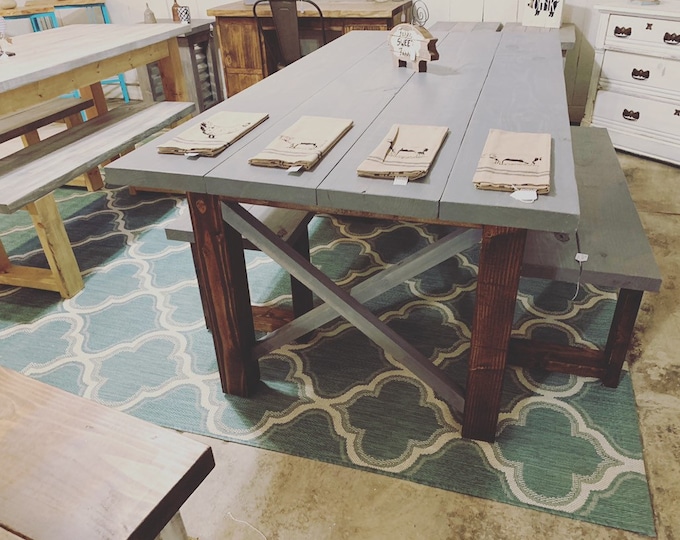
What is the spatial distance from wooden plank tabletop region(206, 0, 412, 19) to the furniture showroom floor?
269 cm

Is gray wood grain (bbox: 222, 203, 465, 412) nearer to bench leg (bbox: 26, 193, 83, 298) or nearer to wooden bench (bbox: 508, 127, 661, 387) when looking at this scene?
wooden bench (bbox: 508, 127, 661, 387)

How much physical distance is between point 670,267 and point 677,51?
140cm

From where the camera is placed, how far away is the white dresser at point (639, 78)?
301 centimetres

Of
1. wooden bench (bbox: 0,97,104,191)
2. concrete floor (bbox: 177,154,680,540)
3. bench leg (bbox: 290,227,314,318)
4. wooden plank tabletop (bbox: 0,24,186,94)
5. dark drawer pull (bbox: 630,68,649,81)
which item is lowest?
concrete floor (bbox: 177,154,680,540)

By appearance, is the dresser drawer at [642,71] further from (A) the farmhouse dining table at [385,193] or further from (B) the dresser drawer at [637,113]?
(A) the farmhouse dining table at [385,193]

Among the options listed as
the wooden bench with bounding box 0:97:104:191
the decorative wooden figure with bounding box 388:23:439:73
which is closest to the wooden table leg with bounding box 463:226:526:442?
the decorative wooden figure with bounding box 388:23:439:73

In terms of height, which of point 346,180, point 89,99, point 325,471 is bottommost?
point 325,471

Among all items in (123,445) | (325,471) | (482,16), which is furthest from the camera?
(482,16)

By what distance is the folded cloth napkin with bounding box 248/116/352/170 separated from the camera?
4.15 ft

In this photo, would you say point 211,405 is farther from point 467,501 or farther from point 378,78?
point 378,78

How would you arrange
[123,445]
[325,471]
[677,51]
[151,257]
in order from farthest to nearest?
[677,51] → [151,257] → [325,471] → [123,445]

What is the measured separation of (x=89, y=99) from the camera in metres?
3.18

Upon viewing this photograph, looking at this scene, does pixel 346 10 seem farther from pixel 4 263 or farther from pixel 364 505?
pixel 364 505

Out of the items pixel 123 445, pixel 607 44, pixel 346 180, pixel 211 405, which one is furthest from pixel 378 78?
pixel 607 44
